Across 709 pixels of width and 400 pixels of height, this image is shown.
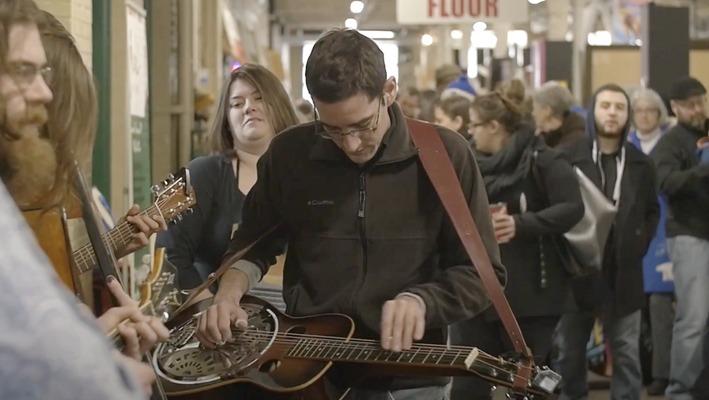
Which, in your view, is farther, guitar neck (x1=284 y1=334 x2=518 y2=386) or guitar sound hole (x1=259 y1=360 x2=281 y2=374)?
guitar sound hole (x1=259 y1=360 x2=281 y2=374)

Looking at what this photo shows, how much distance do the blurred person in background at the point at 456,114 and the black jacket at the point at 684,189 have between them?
1.16 metres

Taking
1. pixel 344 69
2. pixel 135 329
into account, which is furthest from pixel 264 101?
pixel 135 329

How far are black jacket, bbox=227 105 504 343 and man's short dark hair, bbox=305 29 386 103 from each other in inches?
8.0

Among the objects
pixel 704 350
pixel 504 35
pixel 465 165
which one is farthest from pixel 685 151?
pixel 504 35

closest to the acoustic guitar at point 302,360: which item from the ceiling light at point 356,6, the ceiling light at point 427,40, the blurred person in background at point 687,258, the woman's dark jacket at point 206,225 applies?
the woman's dark jacket at point 206,225

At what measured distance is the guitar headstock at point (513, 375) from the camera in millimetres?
2803

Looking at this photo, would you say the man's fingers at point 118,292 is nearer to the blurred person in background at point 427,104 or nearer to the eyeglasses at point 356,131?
the eyeglasses at point 356,131

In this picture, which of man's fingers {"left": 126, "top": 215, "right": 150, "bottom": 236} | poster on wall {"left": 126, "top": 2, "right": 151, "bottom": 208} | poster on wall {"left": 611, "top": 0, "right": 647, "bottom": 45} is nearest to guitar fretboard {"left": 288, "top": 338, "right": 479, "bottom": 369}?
man's fingers {"left": 126, "top": 215, "right": 150, "bottom": 236}

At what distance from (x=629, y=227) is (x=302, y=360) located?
4138mm

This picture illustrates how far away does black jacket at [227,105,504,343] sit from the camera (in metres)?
2.95

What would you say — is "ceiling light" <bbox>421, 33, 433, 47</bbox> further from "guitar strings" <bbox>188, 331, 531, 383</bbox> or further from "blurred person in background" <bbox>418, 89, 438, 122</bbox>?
"guitar strings" <bbox>188, 331, 531, 383</bbox>

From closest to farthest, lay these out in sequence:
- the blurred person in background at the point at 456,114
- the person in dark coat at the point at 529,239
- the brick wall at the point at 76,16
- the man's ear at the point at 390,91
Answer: the man's ear at the point at 390,91, the brick wall at the point at 76,16, the person in dark coat at the point at 529,239, the blurred person in background at the point at 456,114

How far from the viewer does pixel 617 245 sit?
6.63m

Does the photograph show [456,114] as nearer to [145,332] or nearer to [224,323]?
[224,323]
